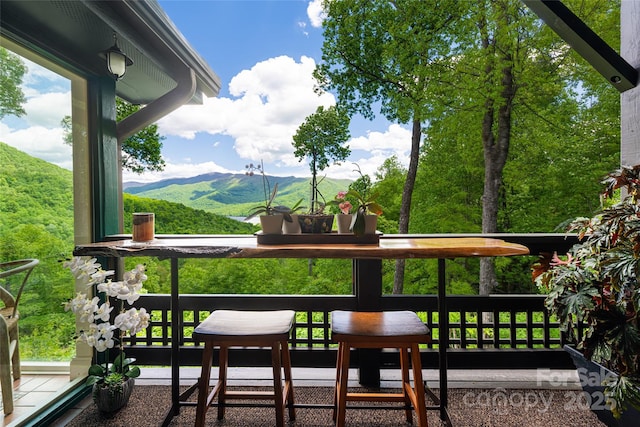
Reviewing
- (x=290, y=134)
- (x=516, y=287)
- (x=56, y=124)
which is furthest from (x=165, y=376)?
(x=516, y=287)

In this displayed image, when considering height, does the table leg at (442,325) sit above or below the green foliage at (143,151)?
below

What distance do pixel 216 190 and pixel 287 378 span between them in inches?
148

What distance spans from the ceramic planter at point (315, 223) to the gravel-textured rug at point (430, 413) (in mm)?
1029

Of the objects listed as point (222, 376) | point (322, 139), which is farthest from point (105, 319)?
point (322, 139)

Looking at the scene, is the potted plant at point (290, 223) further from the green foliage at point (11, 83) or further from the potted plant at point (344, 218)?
the green foliage at point (11, 83)

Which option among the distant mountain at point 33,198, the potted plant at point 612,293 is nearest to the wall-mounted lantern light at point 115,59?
the distant mountain at point 33,198

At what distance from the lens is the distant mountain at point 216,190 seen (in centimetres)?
401

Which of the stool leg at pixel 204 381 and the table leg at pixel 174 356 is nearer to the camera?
the stool leg at pixel 204 381

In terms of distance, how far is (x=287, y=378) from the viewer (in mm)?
1911

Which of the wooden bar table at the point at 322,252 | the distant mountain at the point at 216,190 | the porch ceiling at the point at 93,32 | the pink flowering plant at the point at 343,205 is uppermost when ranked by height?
the porch ceiling at the point at 93,32

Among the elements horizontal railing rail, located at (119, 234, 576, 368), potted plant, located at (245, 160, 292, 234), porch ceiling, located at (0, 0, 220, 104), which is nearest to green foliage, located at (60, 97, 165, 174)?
porch ceiling, located at (0, 0, 220, 104)

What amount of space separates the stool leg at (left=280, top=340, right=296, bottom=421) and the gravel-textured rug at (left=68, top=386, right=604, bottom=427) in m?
0.06

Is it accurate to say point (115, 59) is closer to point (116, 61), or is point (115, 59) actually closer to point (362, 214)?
point (116, 61)

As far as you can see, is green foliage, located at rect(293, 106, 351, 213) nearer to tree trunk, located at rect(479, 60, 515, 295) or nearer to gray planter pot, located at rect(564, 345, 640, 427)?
tree trunk, located at rect(479, 60, 515, 295)
